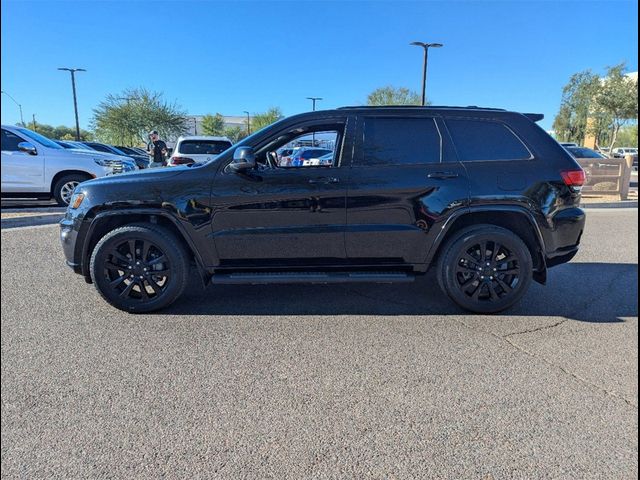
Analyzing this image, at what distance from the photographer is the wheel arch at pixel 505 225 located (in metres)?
3.63

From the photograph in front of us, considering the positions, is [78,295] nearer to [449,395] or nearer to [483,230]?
[449,395]

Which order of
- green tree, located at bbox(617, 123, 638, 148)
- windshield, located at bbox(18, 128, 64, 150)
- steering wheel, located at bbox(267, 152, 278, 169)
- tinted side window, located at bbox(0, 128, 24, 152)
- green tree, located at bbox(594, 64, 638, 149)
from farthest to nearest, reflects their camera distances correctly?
1. green tree, located at bbox(617, 123, 638, 148)
2. green tree, located at bbox(594, 64, 638, 149)
3. windshield, located at bbox(18, 128, 64, 150)
4. tinted side window, located at bbox(0, 128, 24, 152)
5. steering wheel, located at bbox(267, 152, 278, 169)

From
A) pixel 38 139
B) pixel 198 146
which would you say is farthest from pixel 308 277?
pixel 198 146

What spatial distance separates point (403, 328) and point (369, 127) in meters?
1.84

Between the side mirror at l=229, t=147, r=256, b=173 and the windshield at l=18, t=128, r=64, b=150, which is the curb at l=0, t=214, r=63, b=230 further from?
the side mirror at l=229, t=147, r=256, b=173

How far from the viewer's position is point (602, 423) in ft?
7.50

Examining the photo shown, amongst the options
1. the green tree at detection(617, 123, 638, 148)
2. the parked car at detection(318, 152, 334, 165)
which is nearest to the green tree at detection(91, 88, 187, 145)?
the parked car at detection(318, 152, 334, 165)

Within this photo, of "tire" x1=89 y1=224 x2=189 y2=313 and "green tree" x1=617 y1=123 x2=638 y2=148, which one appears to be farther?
"green tree" x1=617 y1=123 x2=638 y2=148

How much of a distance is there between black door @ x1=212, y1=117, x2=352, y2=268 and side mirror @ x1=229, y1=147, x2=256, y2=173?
0.09 m

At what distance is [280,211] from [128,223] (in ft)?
4.62

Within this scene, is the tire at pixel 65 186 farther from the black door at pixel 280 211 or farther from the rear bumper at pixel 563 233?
the rear bumper at pixel 563 233

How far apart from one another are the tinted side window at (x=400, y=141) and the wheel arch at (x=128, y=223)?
175cm

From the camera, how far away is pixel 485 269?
371cm

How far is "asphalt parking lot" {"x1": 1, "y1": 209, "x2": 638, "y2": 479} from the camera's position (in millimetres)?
2002
